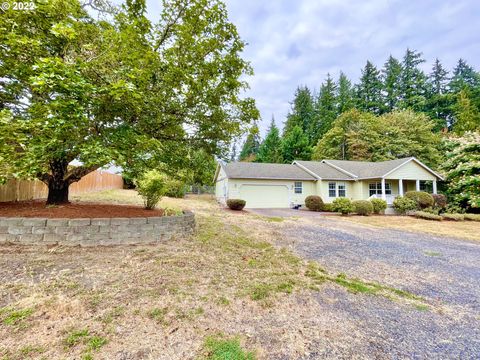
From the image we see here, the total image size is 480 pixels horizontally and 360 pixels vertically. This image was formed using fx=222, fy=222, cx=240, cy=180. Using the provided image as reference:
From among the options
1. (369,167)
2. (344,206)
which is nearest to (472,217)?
(344,206)

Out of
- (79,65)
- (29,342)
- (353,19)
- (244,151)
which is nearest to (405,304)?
(29,342)

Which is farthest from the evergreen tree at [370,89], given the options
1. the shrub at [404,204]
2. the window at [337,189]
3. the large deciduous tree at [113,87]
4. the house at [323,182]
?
the large deciduous tree at [113,87]

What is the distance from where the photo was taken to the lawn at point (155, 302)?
2107mm

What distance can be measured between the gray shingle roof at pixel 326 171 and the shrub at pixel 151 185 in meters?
15.3

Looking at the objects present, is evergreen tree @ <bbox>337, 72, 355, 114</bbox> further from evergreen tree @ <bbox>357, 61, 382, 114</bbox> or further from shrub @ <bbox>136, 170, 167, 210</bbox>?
shrub @ <bbox>136, 170, 167, 210</bbox>

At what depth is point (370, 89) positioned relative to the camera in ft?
117

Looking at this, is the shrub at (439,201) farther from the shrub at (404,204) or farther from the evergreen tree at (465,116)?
the evergreen tree at (465,116)

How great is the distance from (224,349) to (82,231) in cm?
432

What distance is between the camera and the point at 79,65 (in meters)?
4.30

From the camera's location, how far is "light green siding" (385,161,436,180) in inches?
678

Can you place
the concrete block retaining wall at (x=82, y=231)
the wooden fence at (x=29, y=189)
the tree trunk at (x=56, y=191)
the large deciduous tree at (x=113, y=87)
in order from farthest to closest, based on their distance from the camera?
the wooden fence at (x=29, y=189), the tree trunk at (x=56, y=191), the concrete block retaining wall at (x=82, y=231), the large deciduous tree at (x=113, y=87)

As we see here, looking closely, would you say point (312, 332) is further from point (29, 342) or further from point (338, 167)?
point (338, 167)

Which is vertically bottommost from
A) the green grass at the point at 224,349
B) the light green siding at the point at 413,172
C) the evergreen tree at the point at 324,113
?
the green grass at the point at 224,349

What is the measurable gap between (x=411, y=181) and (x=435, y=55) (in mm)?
31469
